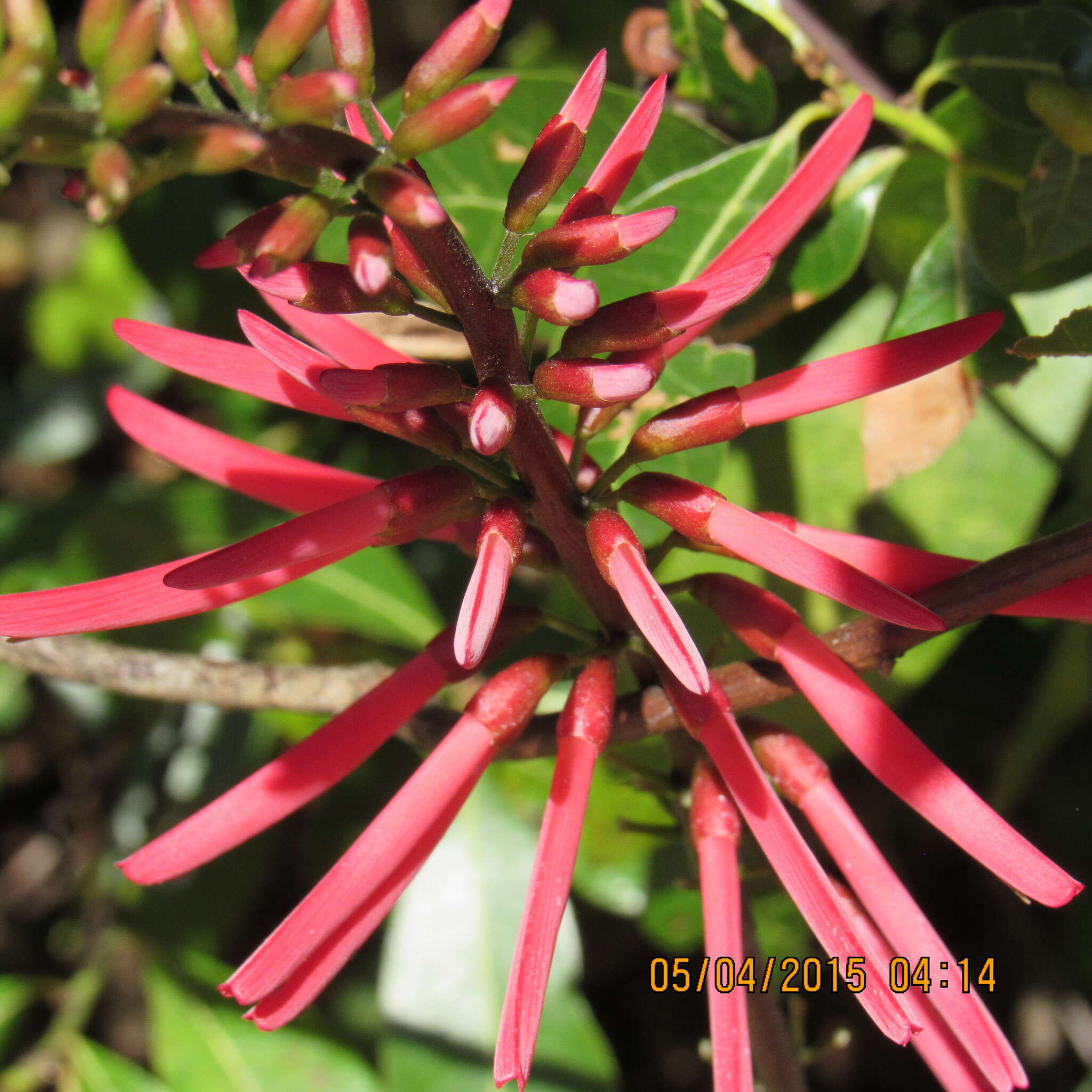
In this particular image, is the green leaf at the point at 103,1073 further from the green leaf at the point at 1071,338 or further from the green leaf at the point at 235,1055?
the green leaf at the point at 1071,338

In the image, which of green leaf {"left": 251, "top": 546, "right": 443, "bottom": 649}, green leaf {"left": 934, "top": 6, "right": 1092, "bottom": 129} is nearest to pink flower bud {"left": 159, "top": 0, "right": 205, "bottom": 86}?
green leaf {"left": 934, "top": 6, "right": 1092, "bottom": 129}

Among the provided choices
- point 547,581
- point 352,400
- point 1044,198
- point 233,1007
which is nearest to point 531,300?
point 352,400

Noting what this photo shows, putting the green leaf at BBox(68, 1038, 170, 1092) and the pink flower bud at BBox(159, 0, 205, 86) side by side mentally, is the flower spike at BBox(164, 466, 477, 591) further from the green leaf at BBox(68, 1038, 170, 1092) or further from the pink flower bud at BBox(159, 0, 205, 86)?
the green leaf at BBox(68, 1038, 170, 1092)

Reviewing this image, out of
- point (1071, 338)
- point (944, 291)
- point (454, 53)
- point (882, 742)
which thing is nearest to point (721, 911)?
point (882, 742)

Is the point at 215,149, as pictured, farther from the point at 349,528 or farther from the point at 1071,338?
the point at 1071,338

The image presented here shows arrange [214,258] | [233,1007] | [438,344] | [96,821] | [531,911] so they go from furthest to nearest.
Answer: [96,821] → [233,1007] → [438,344] → [531,911] → [214,258]

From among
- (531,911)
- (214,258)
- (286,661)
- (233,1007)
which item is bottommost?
(233,1007)

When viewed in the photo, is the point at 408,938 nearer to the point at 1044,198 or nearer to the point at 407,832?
the point at 407,832

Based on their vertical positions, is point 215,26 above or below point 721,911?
above
